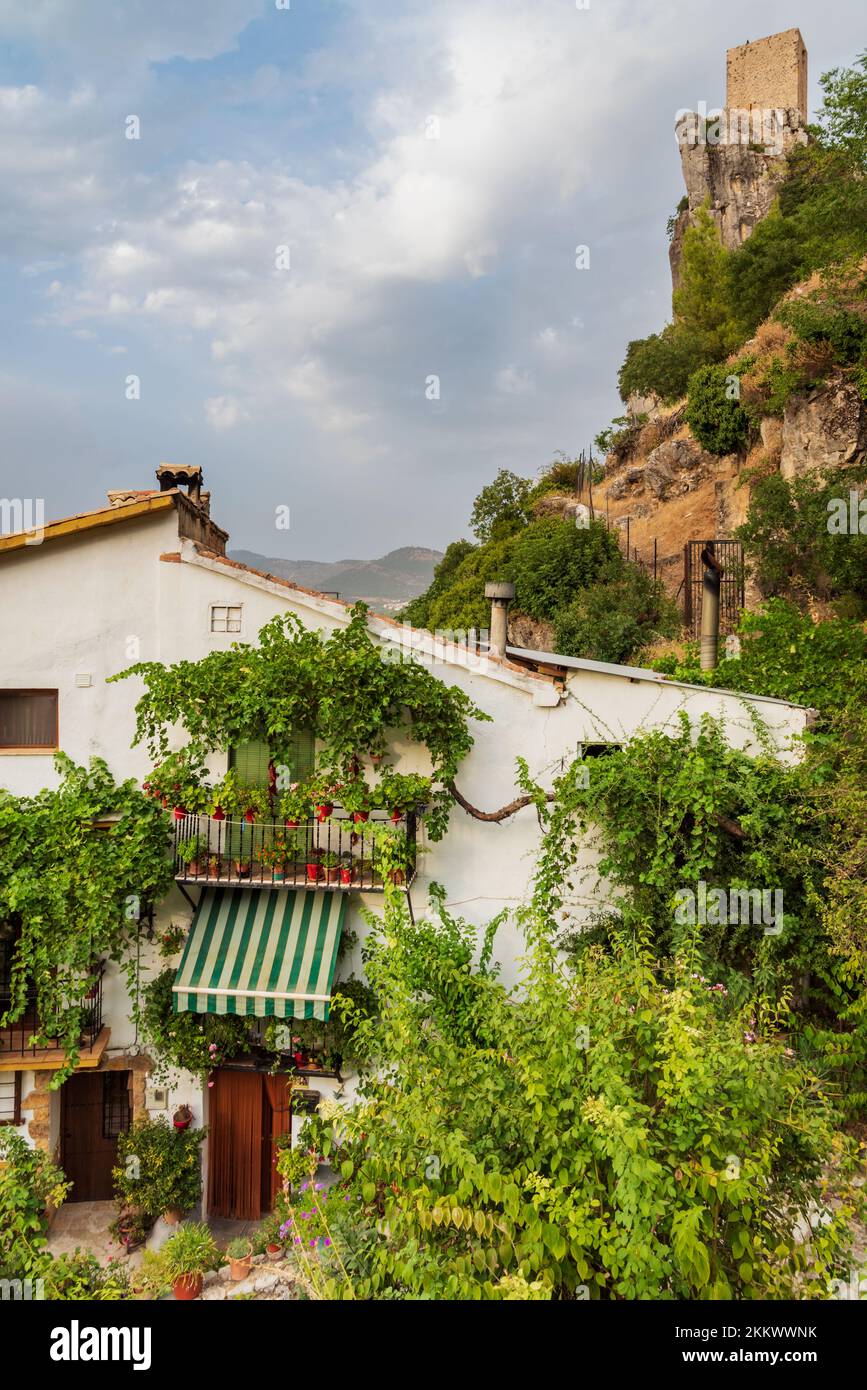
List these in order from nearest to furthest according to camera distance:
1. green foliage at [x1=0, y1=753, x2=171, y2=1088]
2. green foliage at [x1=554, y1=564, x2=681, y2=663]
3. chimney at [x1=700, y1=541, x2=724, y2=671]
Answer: green foliage at [x1=0, y1=753, x2=171, y2=1088] → chimney at [x1=700, y1=541, x2=724, y2=671] → green foliage at [x1=554, y1=564, x2=681, y2=663]

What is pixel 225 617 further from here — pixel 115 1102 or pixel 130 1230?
pixel 130 1230

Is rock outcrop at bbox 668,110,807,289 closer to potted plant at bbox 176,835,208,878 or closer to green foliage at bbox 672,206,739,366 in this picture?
green foliage at bbox 672,206,739,366

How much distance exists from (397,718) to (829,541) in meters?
10.5

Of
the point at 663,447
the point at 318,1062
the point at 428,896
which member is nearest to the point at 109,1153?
the point at 318,1062

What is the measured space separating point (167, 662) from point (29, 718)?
202 cm

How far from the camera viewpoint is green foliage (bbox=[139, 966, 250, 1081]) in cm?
1023

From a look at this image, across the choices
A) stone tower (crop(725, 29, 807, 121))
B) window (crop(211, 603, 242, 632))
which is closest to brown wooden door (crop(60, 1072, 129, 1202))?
window (crop(211, 603, 242, 632))

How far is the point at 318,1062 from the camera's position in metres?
10.3

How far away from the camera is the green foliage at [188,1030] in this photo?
33.6 ft

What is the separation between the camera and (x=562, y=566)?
25.2m

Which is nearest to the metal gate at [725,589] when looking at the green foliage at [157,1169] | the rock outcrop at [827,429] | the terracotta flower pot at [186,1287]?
the rock outcrop at [827,429]

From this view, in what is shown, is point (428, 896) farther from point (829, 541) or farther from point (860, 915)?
point (829, 541)

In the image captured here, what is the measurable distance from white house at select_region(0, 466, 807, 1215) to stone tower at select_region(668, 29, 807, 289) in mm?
46774
